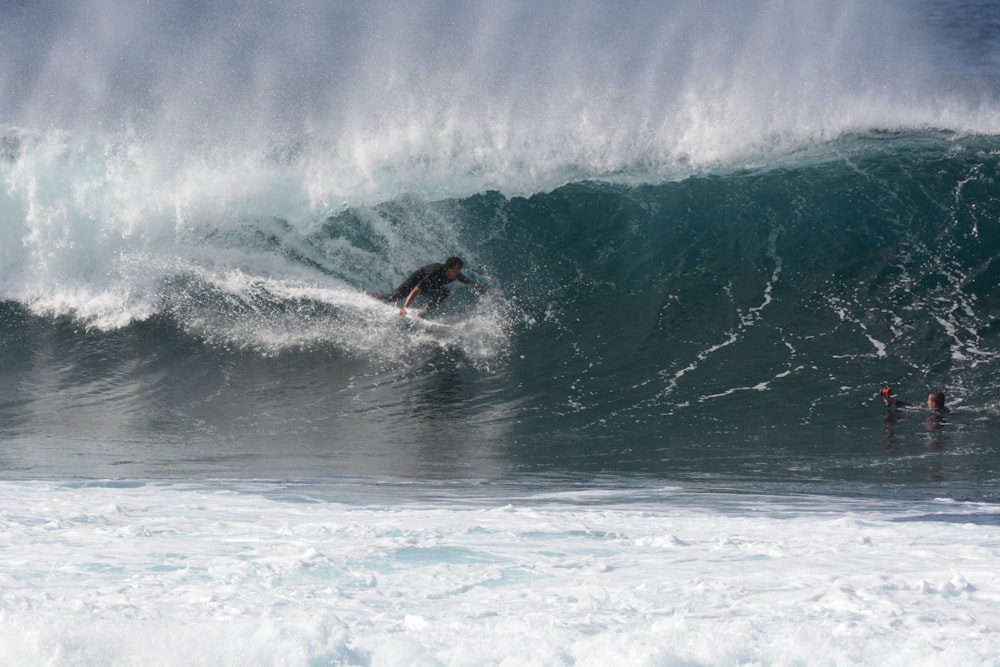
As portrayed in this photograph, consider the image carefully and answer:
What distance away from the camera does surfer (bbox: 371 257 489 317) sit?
11797 millimetres

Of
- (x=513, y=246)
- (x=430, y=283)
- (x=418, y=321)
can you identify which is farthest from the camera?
(x=513, y=246)

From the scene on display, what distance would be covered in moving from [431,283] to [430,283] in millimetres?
14

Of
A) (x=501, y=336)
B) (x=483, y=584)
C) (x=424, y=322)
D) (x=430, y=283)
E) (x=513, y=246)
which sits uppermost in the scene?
(x=513, y=246)

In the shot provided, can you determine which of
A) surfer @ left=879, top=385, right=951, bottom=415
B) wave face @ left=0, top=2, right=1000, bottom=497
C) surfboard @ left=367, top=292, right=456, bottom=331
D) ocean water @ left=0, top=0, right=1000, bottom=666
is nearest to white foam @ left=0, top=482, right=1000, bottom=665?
ocean water @ left=0, top=0, right=1000, bottom=666

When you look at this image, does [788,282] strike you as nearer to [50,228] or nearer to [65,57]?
[50,228]

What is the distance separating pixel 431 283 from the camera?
39.1 ft

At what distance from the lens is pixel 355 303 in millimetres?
12312

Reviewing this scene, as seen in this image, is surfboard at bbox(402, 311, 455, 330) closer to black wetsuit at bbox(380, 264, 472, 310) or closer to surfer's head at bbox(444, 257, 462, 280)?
black wetsuit at bbox(380, 264, 472, 310)

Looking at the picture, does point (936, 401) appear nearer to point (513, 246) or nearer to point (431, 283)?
point (431, 283)

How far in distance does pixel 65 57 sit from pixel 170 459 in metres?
15.8

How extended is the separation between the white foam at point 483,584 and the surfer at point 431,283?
609cm

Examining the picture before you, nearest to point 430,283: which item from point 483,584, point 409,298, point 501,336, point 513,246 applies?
point 409,298

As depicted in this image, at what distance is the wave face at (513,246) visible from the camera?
29.2 ft

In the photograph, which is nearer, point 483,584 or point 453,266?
point 483,584
